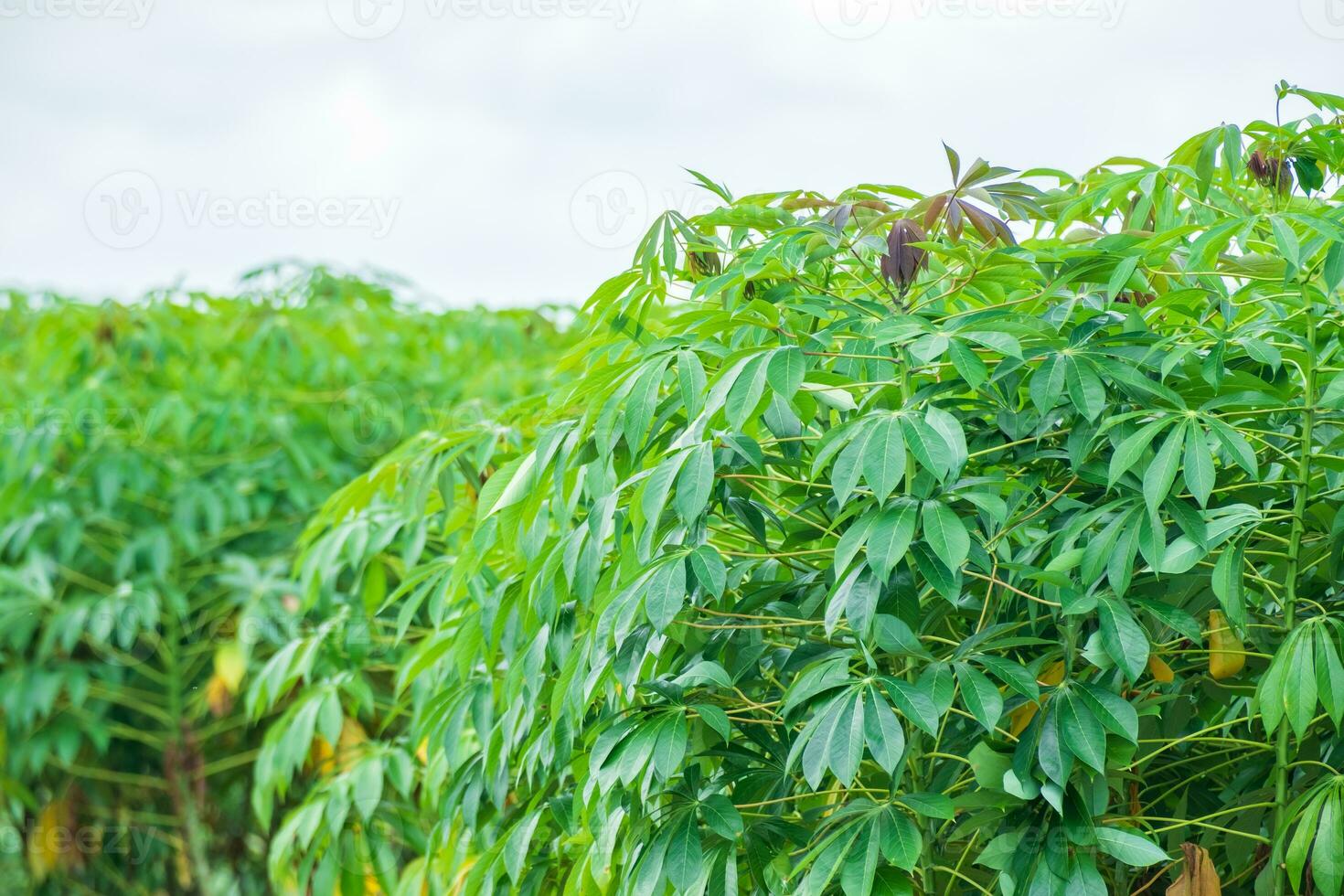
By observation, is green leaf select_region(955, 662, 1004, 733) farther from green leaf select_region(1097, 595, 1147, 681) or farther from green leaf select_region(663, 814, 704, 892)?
green leaf select_region(663, 814, 704, 892)

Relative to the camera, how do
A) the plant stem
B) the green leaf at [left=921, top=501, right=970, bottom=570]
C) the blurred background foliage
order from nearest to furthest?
the green leaf at [left=921, top=501, right=970, bottom=570]
the plant stem
the blurred background foliage

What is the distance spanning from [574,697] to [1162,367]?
0.60 metres

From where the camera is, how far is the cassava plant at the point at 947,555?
917 mm

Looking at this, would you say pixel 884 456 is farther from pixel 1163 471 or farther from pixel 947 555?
pixel 1163 471

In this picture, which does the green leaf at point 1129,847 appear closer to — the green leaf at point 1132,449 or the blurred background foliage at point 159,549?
the green leaf at point 1132,449

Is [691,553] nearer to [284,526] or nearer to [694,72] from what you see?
[694,72]

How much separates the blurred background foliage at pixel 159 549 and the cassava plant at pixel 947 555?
1.56m

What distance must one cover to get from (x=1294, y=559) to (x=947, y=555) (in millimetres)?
342

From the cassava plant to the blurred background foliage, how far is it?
1564 mm

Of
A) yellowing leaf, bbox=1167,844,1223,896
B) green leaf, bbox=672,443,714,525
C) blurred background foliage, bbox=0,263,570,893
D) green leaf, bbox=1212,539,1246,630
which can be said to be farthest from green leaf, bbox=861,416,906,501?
blurred background foliage, bbox=0,263,570,893

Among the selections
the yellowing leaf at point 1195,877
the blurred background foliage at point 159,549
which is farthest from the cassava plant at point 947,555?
the blurred background foliage at point 159,549

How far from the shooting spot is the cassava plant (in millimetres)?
917

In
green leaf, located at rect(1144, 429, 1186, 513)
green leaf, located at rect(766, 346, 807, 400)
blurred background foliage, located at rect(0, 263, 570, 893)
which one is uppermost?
green leaf, located at rect(766, 346, 807, 400)

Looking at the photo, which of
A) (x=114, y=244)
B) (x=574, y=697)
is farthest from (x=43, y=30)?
(x=574, y=697)
